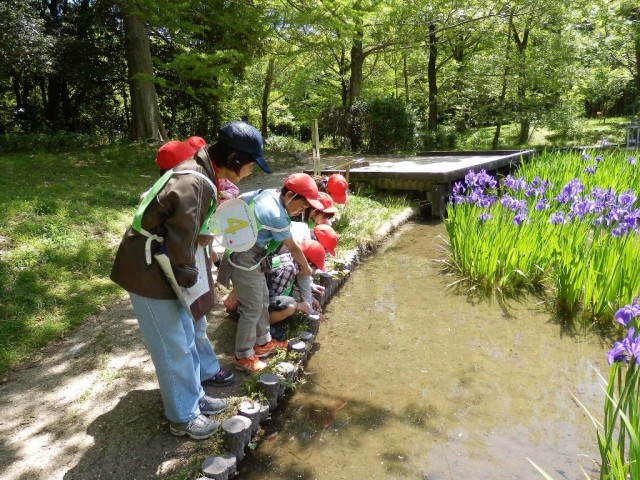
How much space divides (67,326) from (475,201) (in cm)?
388

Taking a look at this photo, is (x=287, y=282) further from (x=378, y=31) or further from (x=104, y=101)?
(x=104, y=101)

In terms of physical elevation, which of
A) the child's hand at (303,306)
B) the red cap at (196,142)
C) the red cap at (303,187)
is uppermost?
the red cap at (196,142)

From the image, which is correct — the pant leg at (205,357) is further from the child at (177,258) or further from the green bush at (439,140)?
the green bush at (439,140)

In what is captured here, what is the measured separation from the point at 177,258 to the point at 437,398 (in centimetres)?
173

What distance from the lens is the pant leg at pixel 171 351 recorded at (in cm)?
195

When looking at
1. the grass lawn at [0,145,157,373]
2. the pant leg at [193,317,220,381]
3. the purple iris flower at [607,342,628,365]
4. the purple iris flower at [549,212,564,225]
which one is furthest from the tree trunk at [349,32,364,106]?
the purple iris flower at [607,342,628,365]

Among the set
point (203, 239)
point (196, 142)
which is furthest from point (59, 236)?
point (203, 239)

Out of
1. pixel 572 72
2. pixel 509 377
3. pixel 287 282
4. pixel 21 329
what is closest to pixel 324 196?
pixel 287 282

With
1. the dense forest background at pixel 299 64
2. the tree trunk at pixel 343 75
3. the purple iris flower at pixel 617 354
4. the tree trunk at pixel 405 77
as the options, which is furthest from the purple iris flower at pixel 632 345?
the tree trunk at pixel 405 77

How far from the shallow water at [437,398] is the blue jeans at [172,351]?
41cm

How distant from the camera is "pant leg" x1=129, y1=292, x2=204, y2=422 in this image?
1.95 metres

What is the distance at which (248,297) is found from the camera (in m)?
2.63

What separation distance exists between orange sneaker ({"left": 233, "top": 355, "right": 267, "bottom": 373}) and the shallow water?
271 mm

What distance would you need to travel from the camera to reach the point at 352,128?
12.7 metres
